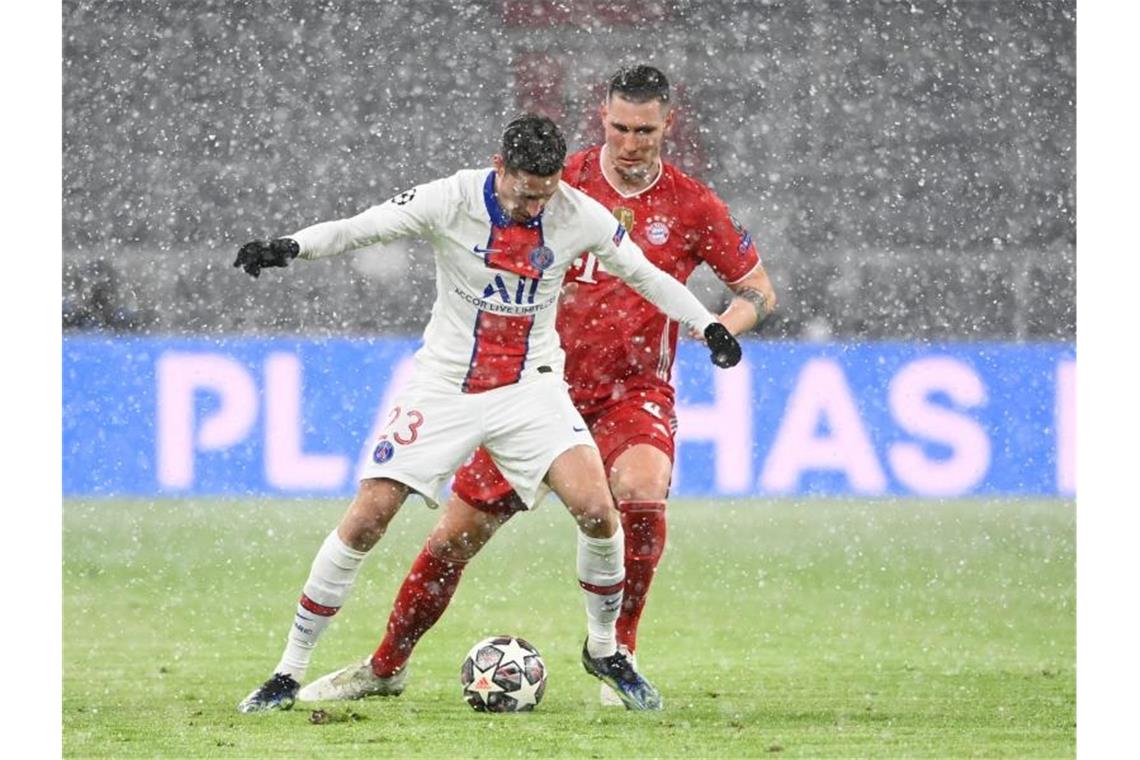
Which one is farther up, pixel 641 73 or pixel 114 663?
pixel 641 73

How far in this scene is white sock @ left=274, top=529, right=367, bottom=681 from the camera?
377 centimetres

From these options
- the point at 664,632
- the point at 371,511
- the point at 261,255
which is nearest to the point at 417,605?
the point at 371,511

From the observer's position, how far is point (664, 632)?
5.53 meters

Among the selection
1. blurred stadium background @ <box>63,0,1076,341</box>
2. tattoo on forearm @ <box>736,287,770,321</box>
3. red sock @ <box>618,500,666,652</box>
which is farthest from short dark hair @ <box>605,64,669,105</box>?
blurred stadium background @ <box>63,0,1076,341</box>

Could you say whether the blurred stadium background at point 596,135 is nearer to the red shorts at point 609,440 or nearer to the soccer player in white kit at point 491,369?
the red shorts at point 609,440

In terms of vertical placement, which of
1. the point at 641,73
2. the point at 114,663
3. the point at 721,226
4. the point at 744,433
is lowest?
the point at 114,663

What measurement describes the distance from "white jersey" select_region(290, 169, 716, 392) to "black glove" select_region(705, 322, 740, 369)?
1.7 inches

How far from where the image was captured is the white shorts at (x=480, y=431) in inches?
147

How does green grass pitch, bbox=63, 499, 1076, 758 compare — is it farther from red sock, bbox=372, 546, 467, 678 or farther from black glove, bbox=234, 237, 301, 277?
black glove, bbox=234, 237, 301, 277

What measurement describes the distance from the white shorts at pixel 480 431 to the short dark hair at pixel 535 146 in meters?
0.50

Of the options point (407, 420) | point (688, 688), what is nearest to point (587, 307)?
point (407, 420)

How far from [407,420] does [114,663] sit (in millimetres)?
1574

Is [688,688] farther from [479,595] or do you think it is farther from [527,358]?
[479,595]
